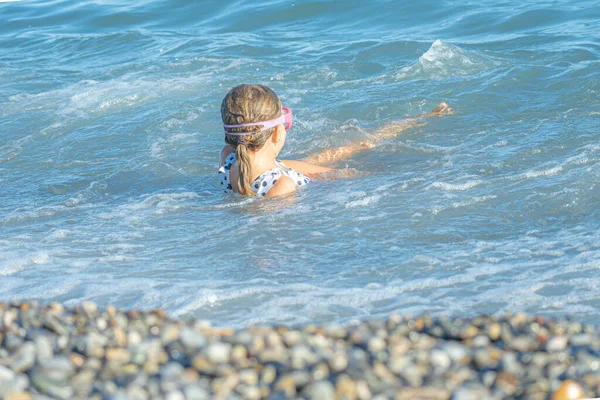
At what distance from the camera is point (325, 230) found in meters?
5.73

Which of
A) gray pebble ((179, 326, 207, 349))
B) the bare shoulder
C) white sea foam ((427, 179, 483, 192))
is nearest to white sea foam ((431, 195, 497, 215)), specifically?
white sea foam ((427, 179, 483, 192))

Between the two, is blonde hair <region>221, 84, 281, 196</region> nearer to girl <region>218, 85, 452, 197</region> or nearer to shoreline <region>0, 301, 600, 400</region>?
girl <region>218, 85, 452, 197</region>

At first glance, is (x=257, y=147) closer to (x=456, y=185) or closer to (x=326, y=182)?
(x=326, y=182)

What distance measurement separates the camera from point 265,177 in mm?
6441

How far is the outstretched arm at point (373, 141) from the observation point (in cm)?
759

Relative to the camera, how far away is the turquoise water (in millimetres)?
4742

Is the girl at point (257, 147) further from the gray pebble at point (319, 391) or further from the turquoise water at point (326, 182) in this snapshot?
the gray pebble at point (319, 391)

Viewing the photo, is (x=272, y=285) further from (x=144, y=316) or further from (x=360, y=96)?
(x=360, y=96)

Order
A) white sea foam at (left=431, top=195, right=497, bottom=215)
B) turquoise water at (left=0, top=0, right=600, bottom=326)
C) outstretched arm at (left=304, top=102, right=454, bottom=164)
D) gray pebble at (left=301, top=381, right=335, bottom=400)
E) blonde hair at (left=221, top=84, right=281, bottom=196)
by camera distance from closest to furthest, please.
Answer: gray pebble at (left=301, top=381, right=335, bottom=400) < turquoise water at (left=0, top=0, right=600, bottom=326) < white sea foam at (left=431, top=195, right=497, bottom=215) < blonde hair at (left=221, top=84, right=281, bottom=196) < outstretched arm at (left=304, top=102, right=454, bottom=164)

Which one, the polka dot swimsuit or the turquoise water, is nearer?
the turquoise water

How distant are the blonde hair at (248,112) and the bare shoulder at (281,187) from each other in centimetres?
34

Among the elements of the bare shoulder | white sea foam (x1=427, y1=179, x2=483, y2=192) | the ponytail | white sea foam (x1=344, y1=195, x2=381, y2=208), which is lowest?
white sea foam (x1=427, y1=179, x2=483, y2=192)

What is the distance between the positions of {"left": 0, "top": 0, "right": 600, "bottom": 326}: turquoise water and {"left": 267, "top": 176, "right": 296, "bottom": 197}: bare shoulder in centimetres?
11

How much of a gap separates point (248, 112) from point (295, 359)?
304 centimetres
